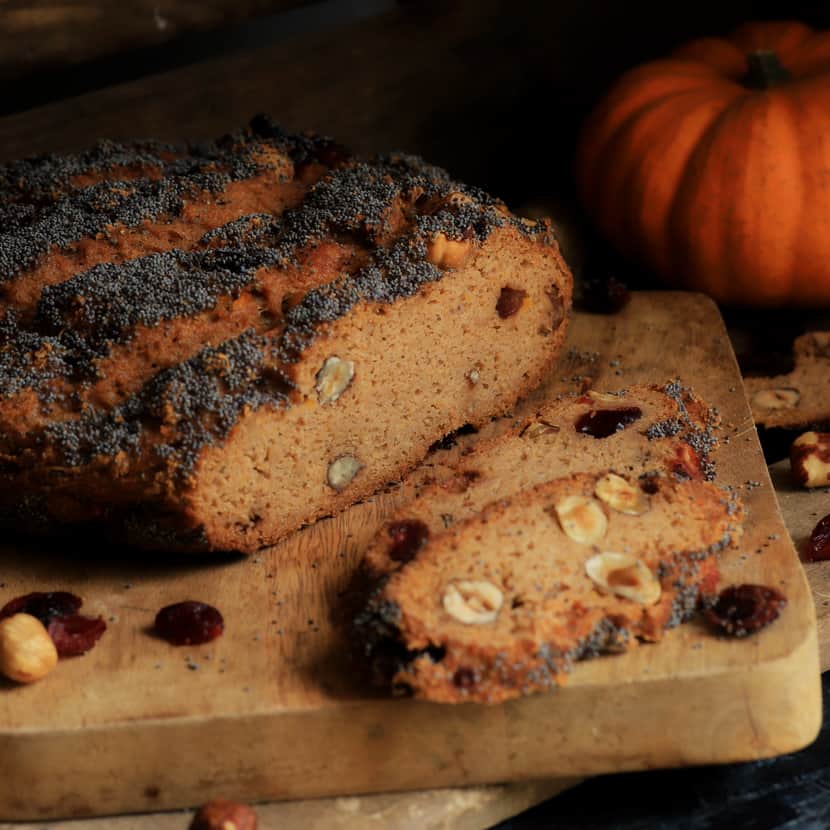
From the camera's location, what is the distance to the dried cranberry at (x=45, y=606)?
9.16 feet

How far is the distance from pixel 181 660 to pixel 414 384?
0.98m

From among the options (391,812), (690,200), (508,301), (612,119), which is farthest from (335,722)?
(612,119)

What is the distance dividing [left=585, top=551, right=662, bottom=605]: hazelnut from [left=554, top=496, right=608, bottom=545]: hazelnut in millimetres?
71

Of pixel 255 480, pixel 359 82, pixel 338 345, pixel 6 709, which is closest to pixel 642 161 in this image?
pixel 359 82

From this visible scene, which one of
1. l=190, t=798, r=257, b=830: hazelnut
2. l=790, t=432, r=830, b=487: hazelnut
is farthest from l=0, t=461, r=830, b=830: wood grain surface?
l=790, t=432, r=830, b=487: hazelnut

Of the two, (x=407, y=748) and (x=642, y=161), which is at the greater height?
(x=642, y=161)

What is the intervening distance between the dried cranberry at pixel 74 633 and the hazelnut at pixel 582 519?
1.04 m

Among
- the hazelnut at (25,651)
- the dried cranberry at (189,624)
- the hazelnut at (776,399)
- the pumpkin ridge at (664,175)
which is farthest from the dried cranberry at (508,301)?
the hazelnut at (25,651)

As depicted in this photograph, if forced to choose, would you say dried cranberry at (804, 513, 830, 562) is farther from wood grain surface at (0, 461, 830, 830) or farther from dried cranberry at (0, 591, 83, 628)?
dried cranberry at (0, 591, 83, 628)

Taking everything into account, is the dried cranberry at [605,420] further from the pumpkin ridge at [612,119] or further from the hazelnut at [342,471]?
the pumpkin ridge at [612,119]

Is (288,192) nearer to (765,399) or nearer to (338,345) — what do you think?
(338,345)

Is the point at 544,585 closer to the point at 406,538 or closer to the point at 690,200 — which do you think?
the point at 406,538

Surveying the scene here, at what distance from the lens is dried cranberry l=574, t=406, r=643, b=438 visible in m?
3.17

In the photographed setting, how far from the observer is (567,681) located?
8.16 feet
